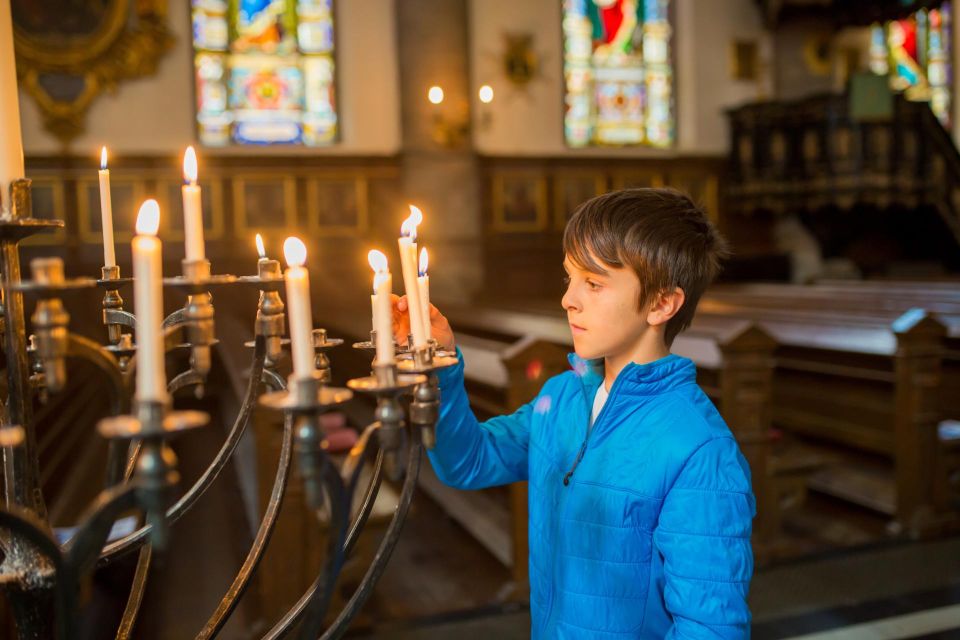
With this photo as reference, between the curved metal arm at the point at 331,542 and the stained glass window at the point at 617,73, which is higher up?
the stained glass window at the point at 617,73

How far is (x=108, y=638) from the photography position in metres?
2.54

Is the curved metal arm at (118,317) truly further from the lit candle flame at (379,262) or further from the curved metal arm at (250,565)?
the lit candle flame at (379,262)

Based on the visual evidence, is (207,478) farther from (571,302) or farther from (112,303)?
(571,302)

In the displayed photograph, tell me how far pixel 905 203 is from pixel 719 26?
10.8ft

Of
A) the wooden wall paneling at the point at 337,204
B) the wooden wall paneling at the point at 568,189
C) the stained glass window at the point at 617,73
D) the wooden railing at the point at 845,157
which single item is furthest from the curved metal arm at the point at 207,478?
the wooden railing at the point at 845,157

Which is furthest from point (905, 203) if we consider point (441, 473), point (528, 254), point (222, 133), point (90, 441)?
point (441, 473)

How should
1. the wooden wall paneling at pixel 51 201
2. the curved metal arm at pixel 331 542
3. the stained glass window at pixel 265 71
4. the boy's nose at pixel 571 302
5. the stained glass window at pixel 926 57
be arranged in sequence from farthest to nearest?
the stained glass window at pixel 926 57, the stained glass window at pixel 265 71, the wooden wall paneling at pixel 51 201, the boy's nose at pixel 571 302, the curved metal arm at pixel 331 542

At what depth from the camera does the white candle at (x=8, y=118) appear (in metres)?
0.92

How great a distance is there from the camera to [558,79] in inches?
405

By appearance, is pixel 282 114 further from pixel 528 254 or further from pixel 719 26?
pixel 719 26

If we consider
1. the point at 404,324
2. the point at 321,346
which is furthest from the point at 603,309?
the point at 321,346

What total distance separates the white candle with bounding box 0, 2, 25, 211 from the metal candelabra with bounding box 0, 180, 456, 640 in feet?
0.06

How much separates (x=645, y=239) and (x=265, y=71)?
9020 millimetres

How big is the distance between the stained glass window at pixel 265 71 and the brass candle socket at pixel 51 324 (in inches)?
356
